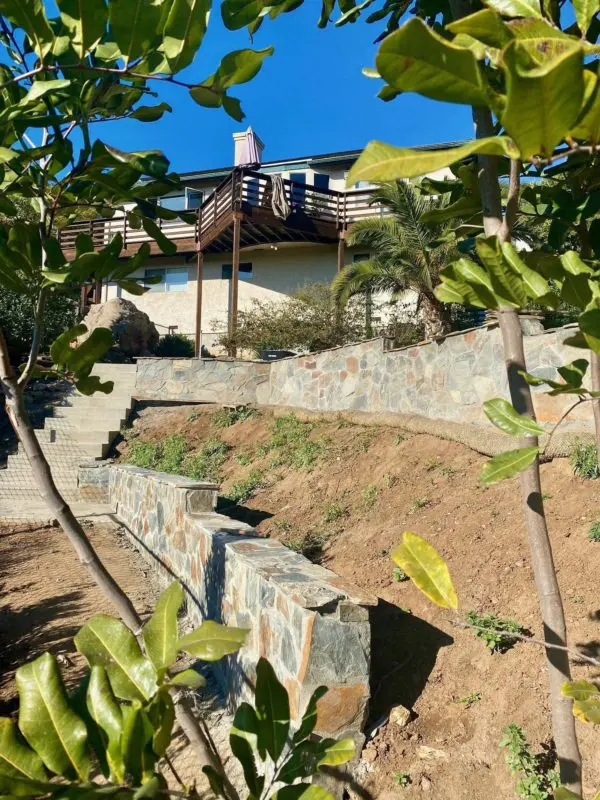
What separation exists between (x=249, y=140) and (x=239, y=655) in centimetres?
2387

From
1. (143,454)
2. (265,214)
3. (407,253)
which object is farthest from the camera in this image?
(265,214)

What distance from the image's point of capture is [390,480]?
6.86 metres

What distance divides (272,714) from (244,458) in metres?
9.39

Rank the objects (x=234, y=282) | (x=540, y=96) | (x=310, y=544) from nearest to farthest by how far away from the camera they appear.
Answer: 1. (x=540, y=96)
2. (x=310, y=544)
3. (x=234, y=282)

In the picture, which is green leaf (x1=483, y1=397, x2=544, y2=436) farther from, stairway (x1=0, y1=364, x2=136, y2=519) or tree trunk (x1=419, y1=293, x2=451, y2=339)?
tree trunk (x1=419, y1=293, x2=451, y2=339)

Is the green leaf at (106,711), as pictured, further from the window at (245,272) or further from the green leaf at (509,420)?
the window at (245,272)

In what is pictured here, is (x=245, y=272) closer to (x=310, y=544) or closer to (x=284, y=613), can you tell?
(x=310, y=544)

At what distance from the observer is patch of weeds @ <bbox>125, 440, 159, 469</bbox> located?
39.6ft

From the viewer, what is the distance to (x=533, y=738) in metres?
2.89

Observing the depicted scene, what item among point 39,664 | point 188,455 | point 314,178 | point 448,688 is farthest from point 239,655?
point 314,178

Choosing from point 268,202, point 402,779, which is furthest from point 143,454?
point 268,202

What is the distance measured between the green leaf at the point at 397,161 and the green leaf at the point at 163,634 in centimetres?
70

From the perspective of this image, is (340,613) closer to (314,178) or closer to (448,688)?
(448,688)

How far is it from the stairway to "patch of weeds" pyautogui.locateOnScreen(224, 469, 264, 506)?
3691 millimetres
